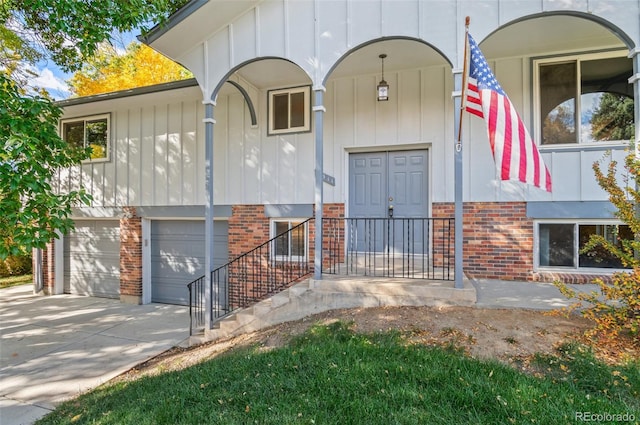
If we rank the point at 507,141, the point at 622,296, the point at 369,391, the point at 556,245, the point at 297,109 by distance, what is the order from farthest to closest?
the point at 297,109
the point at 556,245
the point at 507,141
the point at 622,296
the point at 369,391

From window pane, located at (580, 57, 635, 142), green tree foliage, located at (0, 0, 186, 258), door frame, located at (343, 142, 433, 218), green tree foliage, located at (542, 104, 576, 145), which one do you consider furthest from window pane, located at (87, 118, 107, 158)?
window pane, located at (580, 57, 635, 142)

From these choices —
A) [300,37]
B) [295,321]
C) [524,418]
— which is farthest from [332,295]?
[300,37]

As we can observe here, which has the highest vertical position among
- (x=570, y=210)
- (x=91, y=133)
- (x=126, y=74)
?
(x=126, y=74)

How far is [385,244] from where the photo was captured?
21.9 feet

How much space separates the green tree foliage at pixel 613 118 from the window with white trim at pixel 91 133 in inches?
426

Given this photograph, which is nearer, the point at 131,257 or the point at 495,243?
the point at 495,243

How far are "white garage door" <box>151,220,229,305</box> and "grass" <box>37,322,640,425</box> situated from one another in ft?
14.4

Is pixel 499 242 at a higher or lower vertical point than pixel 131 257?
higher

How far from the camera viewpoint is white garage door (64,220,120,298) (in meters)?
9.02

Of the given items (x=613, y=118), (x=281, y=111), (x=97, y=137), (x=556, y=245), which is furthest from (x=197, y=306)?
(x=613, y=118)

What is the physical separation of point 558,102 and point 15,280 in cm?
1645

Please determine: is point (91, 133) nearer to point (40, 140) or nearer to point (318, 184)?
point (40, 140)

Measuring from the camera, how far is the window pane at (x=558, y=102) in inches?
228

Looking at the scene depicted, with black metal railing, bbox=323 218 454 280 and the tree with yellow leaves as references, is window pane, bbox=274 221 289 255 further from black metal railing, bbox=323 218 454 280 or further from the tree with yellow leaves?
the tree with yellow leaves
